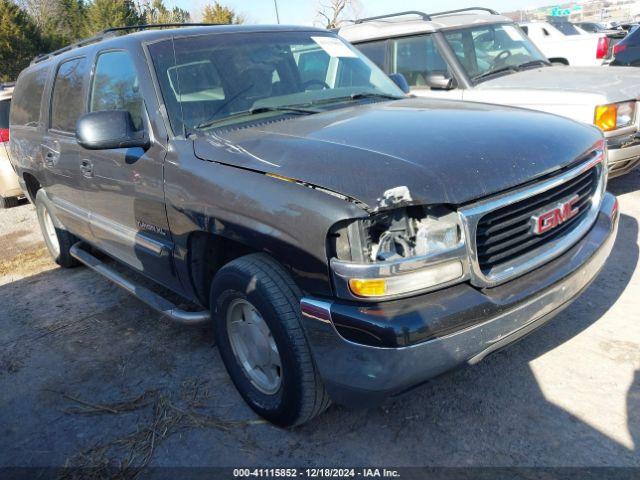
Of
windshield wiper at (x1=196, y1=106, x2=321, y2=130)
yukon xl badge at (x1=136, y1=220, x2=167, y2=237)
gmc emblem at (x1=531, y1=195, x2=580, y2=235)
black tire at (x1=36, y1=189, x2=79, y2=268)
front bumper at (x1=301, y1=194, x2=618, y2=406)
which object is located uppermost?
windshield wiper at (x1=196, y1=106, x2=321, y2=130)

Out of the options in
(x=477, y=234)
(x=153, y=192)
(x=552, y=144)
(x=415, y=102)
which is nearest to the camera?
(x=477, y=234)

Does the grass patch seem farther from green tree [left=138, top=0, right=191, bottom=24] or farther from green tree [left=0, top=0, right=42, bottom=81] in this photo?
green tree [left=138, top=0, right=191, bottom=24]

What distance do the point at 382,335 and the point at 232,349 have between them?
3.63 ft

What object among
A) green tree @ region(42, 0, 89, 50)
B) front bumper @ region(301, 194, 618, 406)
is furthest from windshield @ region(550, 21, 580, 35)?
green tree @ region(42, 0, 89, 50)

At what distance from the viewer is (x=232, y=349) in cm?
279

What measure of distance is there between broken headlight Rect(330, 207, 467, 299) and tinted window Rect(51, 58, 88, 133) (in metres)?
2.65

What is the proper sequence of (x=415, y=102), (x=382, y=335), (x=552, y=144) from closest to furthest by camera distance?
(x=382, y=335), (x=552, y=144), (x=415, y=102)

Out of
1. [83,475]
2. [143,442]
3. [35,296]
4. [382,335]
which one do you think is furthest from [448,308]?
[35,296]

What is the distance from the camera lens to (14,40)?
36.6 metres

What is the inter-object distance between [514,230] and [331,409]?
50.7 inches

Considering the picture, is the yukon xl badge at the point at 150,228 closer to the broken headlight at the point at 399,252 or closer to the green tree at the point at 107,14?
the broken headlight at the point at 399,252

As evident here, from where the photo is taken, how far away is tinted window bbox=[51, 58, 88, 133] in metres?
3.82

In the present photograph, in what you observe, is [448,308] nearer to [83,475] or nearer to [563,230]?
[563,230]

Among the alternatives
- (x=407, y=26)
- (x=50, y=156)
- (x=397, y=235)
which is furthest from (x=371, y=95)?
(x=407, y=26)
